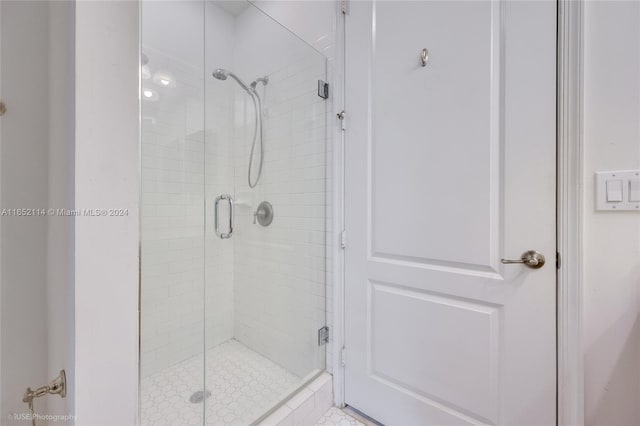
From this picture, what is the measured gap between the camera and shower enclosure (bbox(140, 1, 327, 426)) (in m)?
1.42

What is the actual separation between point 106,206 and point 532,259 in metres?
1.31

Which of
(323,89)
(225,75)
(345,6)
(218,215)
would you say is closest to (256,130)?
(225,75)

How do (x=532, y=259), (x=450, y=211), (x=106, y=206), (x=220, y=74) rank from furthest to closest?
(x=220, y=74)
(x=450, y=211)
(x=532, y=259)
(x=106, y=206)

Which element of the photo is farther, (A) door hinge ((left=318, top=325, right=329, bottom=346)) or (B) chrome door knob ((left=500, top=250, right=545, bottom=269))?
(A) door hinge ((left=318, top=325, right=329, bottom=346))

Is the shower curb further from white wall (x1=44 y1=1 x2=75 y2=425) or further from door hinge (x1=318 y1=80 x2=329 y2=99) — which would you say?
door hinge (x1=318 y1=80 x2=329 y2=99)

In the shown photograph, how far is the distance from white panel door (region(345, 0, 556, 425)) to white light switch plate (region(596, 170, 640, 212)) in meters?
0.12

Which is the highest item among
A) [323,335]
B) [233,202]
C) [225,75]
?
[225,75]

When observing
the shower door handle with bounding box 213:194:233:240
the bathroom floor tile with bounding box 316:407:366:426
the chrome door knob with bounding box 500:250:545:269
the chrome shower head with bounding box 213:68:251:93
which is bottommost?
the bathroom floor tile with bounding box 316:407:366:426

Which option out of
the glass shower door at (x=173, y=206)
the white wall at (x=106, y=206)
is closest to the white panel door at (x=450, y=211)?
the glass shower door at (x=173, y=206)

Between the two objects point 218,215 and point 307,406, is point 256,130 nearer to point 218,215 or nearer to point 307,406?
point 218,215

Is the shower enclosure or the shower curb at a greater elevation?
the shower enclosure

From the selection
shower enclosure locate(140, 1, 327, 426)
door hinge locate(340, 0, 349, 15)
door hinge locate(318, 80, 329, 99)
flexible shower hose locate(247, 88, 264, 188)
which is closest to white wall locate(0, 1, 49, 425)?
shower enclosure locate(140, 1, 327, 426)

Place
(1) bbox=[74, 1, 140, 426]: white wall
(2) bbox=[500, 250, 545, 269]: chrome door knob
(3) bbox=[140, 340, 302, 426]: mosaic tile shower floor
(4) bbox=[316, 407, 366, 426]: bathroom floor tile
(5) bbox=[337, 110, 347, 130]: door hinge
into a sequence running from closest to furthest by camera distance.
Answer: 1. (1) bbox=[74, 1, 140, 426]: white wall
2. (2) bbox=[500, 250, 545, 269]: chrome door knob
3. (3) bbox=[140, 340, 302, 426]: mosaic tile shower floor
4. (4) bbox=[316, 407, 366, 426]: bathroom floor tile
5. (5) bbox=[337, 110, 347, 130]: door hinge

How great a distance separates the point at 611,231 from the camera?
84cm
